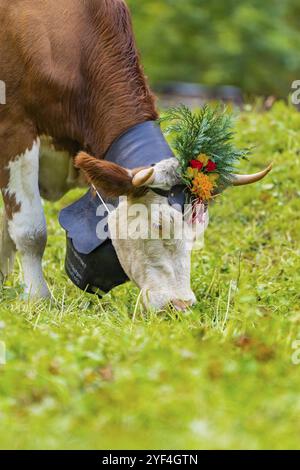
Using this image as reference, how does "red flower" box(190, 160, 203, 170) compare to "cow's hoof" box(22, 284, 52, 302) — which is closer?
"red flower" box(190, 160, 203, 170)

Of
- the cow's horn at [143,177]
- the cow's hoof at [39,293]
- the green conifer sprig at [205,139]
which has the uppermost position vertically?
the green conifer sprig at [205,139]

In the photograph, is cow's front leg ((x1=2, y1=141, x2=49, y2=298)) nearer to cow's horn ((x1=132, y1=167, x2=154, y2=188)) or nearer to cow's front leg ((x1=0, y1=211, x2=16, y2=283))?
cow's front leg ((x1=0, y1=211, x2=16, y2=283))

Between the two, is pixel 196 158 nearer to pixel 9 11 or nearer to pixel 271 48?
pixel 9 11

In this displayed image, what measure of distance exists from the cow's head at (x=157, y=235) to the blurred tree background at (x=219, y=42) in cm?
1638

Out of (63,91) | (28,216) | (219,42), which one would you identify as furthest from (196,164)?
(219,42)

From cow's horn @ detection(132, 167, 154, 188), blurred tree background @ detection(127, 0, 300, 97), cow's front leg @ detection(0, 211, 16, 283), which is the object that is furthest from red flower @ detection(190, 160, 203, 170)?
blurred tree background @ detection(127, 0, 300, 97)

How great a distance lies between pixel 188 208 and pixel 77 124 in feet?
2.96

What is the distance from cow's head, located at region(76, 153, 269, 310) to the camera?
19.5 feet

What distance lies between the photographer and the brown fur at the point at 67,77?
20.6 feet

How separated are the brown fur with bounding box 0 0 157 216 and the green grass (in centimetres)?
97

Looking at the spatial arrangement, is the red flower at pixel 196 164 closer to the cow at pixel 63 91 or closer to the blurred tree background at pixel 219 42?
the cow at pixel 63 91

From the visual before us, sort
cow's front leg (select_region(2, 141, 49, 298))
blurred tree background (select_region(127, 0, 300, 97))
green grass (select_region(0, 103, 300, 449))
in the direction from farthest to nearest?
A: blurred tree background (select_region(127, 0, 300, 97)) < cow's front leg (select_region(2, 141, 49, 298)) < green grass (select_region(0, 103, 300, 449))

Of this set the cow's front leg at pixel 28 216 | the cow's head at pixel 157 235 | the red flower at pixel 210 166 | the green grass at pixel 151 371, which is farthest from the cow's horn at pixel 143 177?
the cow's front leg at pixel 28 216

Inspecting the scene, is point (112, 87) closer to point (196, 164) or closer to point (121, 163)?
point (121, 163)
